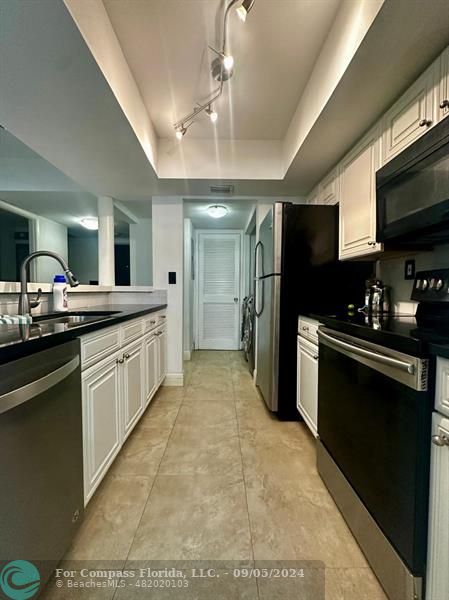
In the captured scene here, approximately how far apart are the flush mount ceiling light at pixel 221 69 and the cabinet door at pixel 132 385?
172 cm

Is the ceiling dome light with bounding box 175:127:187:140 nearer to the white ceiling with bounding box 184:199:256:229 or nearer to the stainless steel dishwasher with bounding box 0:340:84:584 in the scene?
the white ceiling with bounding box 184:199:256:229

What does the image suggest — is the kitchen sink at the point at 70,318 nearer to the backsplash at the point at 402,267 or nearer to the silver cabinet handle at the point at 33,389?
the silver cabinet handle at the point at 33,389

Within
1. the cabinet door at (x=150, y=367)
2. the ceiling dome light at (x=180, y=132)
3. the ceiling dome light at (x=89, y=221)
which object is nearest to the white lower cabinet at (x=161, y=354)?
the cabinet door at (x=150, y=367)

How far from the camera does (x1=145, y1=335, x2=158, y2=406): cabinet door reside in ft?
7.44

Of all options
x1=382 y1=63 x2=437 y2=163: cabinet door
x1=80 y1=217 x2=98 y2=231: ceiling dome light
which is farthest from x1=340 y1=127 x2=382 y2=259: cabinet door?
x1=80 y1=217 x2=98 y2=231: ceiling dome light

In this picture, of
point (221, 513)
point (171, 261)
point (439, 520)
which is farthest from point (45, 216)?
point (439, 520)

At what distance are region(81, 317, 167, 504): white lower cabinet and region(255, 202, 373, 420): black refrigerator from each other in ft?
3.44

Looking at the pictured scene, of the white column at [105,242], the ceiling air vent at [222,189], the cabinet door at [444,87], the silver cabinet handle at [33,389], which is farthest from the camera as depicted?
the white column at [105,242]

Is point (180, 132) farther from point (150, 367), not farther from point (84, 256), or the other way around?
point (84, 256)

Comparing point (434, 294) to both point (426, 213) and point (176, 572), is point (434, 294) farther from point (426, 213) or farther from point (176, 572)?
point (176, 572)

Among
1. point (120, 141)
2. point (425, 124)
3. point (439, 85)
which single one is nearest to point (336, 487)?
point (425, 124)

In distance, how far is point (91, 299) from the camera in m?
2.82

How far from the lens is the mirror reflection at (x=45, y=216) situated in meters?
2.71

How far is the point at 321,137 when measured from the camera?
1.91m
